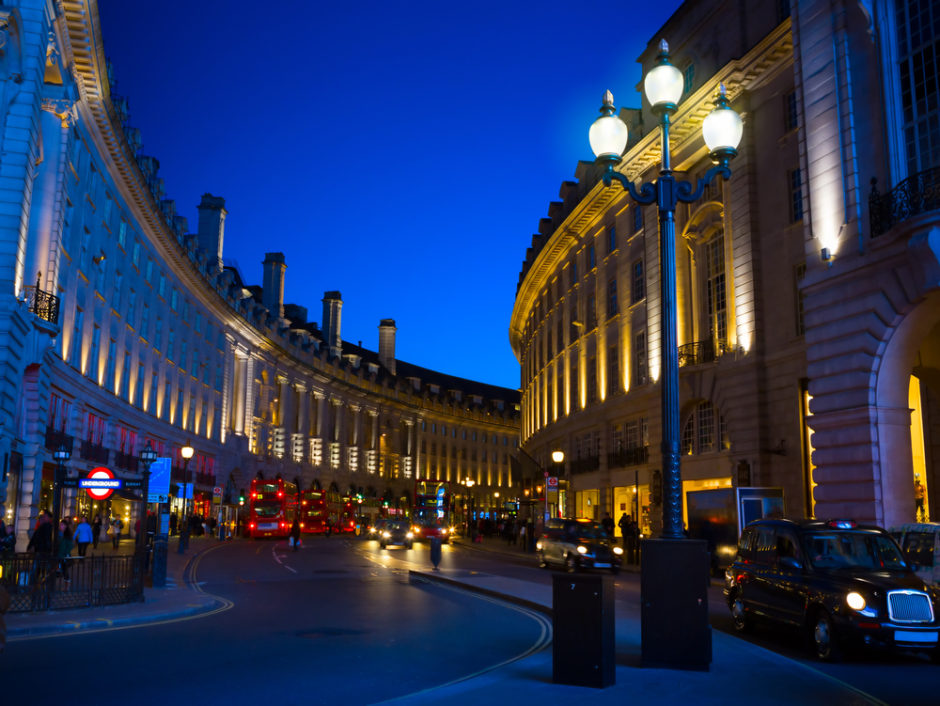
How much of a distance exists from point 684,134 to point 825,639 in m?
27.8

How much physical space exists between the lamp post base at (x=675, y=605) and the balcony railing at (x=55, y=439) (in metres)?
31.4

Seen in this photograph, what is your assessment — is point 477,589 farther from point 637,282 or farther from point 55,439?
point 55,439

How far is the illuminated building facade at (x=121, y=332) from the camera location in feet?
91.9

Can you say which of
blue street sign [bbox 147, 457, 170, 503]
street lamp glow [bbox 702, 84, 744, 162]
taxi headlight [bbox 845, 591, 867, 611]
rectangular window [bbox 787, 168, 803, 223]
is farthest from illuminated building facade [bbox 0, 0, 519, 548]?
rectangular window [bbox 787, 168, 803, 223]

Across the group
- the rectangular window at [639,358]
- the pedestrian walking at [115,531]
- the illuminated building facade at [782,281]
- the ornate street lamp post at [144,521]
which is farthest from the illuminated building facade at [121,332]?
the rectangular window at [639,358]

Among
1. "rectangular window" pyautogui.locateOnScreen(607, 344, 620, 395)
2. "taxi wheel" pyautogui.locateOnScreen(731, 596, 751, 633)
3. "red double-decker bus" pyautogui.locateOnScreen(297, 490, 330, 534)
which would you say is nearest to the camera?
"taxi wheel" pyautogui.locateOnScreen(731, 596, 751, 633)

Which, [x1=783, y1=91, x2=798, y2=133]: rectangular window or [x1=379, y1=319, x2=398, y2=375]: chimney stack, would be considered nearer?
[x1=783, y1=91, x2=798, y2=133]: rectangular window

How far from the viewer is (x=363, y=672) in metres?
10.1

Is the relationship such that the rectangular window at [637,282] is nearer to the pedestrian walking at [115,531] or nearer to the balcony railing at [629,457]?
the balcony railing at [629,457]

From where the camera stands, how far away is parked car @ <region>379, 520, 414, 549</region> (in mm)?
50562

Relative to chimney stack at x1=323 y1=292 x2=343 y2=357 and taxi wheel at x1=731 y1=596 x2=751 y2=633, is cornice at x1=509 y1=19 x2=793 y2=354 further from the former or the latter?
chimney stack at x1=323 y1=292 x2=343 y2=357

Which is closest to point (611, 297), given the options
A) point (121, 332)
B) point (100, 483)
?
point (121, 332)

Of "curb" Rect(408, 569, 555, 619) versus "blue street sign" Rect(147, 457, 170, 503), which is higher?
"blue street sign" Rect(147, 457, 170, 503)

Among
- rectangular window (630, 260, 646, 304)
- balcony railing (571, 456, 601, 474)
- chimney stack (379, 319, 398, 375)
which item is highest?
chimney stack (379, 319, 398, 375)
